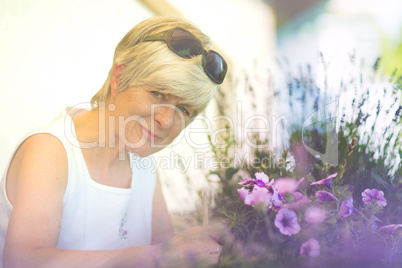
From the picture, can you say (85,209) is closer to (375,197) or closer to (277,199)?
(277,199)

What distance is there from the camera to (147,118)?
0.96m

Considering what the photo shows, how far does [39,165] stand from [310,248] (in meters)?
0.66

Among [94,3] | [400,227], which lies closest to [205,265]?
[400,227]

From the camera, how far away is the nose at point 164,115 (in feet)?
3.05

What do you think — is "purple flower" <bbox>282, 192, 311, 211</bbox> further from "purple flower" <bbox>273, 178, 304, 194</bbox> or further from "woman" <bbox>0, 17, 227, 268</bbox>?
"woman" <bbox>0, 17, 227, 268</bbox>

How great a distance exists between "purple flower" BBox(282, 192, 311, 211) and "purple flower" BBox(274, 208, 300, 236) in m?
0.02

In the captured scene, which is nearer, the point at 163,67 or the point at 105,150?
the point at 163,67

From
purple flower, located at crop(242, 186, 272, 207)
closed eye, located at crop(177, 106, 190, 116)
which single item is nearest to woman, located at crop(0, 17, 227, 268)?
closed eye, located at crop(177, 106, 190, 116)

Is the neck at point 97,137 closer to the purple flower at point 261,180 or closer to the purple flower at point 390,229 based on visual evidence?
the purple flower at point 261,180

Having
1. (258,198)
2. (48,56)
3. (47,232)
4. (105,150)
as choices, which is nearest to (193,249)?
(258,198)

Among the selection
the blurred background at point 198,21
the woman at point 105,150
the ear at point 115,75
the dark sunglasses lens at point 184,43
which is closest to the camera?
the woman at point 105,150

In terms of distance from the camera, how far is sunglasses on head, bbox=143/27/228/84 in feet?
3.05

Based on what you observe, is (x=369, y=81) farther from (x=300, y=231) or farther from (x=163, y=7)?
(x=163, y=7)

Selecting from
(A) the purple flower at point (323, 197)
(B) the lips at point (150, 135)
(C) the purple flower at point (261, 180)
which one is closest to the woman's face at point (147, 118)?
(B) the lips at point (150, 135)
